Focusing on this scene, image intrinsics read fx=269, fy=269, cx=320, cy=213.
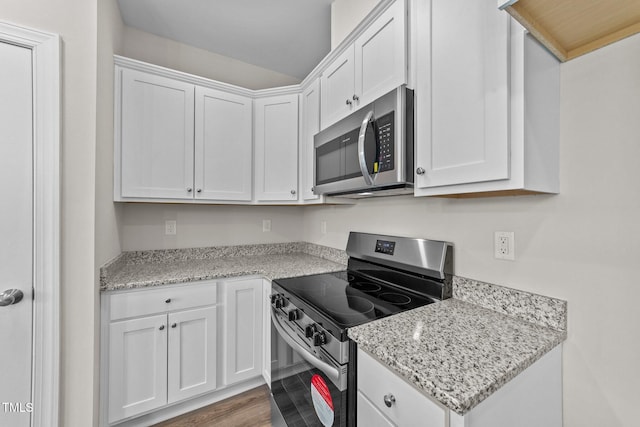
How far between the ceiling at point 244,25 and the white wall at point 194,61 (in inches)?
2.2

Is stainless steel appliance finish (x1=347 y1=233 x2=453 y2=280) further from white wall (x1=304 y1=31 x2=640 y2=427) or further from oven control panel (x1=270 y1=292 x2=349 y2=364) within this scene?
oven control panel (x1=270 y1=292 x2=349 y2=364)

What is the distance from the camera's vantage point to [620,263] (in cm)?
84

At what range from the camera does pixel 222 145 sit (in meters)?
2.17

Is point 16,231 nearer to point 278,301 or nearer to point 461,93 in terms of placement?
point 278,301

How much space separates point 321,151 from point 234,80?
1460 mm

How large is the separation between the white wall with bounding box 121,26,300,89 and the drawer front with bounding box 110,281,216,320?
1.90m

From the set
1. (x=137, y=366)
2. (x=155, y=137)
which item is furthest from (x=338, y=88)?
(x=137, y=366)

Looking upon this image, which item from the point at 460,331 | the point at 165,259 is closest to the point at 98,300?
the point at 165,259

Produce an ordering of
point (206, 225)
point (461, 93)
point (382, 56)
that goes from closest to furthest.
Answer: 1. point (461, 93)
2. point (382, 56)
3. point (206, 225)

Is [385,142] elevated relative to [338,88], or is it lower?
lower

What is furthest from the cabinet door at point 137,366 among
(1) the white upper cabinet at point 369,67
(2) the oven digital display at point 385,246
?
(1) the white upper cabinet at point 369,67

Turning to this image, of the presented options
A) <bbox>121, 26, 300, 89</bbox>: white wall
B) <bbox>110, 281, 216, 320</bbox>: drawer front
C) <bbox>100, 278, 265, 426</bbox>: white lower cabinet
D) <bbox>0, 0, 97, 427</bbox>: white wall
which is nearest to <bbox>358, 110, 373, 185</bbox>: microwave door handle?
<bbox>100, 278, 265, 426</bbox>: white lower cabinet

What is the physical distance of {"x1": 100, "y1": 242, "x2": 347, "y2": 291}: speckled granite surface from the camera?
1674mm

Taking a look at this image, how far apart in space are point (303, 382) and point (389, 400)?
1.99 ft
